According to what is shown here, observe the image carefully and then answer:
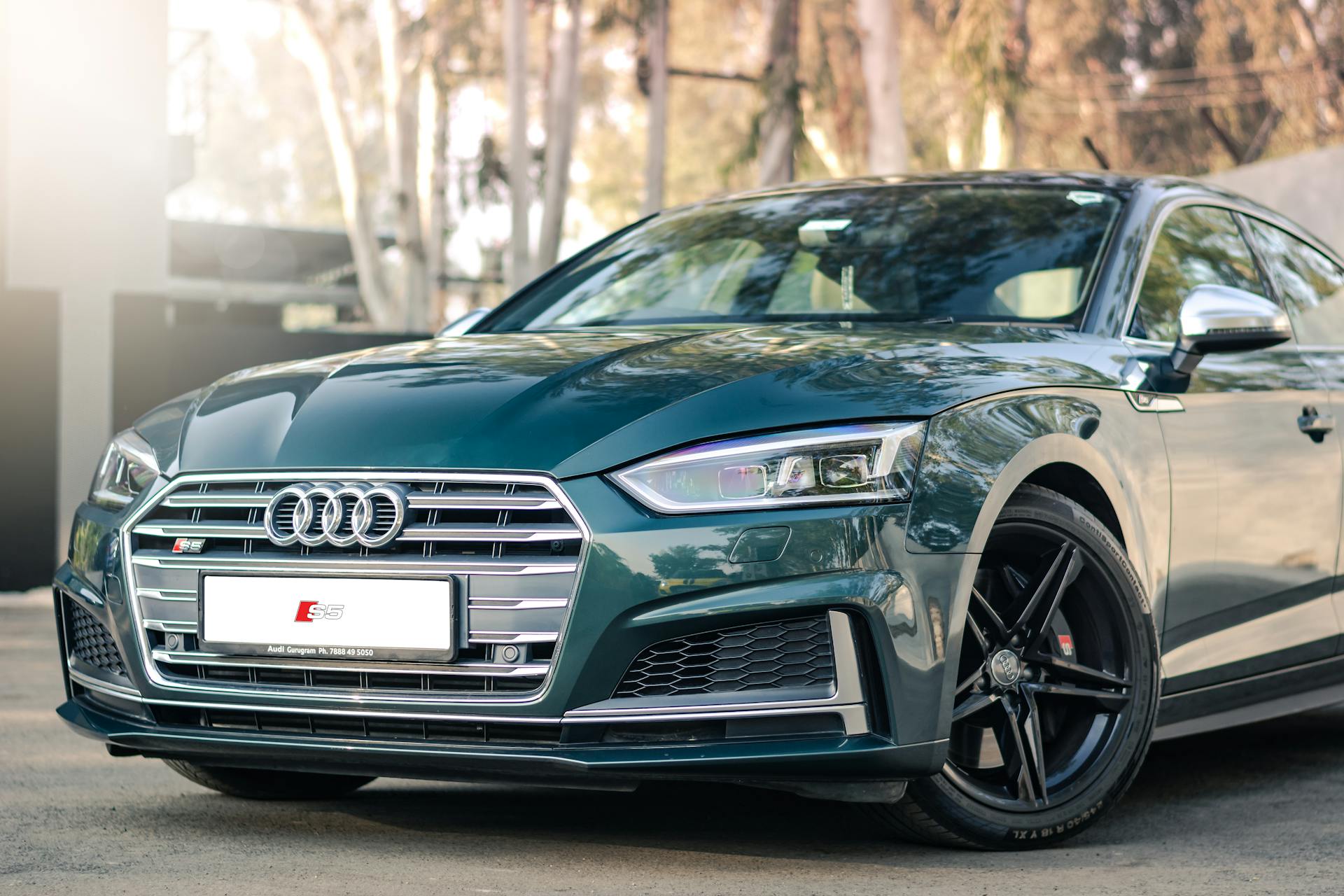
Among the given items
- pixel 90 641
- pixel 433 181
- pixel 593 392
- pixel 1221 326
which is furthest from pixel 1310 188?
pixel 433 181

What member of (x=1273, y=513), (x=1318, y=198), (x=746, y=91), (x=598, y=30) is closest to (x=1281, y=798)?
(x=1273, y=513)

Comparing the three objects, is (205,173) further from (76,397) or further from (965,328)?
(965,328)

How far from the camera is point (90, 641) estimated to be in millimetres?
4000

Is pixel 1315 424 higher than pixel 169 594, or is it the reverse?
pixel 1315 424

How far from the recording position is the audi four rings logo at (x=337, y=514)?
347 centimetres

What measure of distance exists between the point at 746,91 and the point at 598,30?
1796 cm

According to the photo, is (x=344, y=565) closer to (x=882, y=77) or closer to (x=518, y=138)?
(x=882, y=77)

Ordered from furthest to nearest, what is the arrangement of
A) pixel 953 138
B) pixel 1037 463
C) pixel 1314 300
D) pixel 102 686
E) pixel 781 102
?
pixel 953 138, pixel 781 102, pixel 1314 300, pixel 102 686, pixel 1037 463

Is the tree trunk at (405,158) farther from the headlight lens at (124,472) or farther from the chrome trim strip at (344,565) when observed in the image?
the chrome trim strip at (344,565)

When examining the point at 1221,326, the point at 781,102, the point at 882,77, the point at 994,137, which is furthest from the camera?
the point at 994,137

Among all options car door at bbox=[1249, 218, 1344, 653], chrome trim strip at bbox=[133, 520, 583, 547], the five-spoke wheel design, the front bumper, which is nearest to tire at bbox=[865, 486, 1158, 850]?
the five-spoke wheel design

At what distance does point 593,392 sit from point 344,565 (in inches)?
22.9

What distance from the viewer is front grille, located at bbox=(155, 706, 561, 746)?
3467 millimetres

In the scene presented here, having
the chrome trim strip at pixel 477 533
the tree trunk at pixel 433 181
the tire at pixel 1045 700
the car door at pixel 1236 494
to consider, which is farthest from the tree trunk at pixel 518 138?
the chrome trim strip at pixel 477 533
